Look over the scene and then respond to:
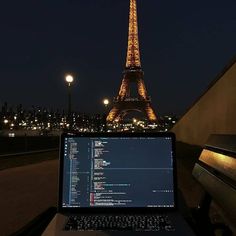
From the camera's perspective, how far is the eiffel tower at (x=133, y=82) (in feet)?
242

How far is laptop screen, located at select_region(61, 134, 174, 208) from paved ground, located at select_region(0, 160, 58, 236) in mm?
3715

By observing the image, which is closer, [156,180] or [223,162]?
[223,162]

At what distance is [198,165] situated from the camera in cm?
390

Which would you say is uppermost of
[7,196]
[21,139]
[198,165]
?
[21,139]

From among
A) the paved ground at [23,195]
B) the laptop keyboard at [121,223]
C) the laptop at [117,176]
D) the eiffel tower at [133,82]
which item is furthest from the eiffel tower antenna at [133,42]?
the laptop keyboard at [121,223]

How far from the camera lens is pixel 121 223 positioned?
2.87m

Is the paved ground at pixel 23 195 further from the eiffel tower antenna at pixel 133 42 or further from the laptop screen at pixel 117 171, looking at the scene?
the eiffel tower antenna at pixel 133 42

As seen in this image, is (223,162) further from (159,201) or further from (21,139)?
(21,139)

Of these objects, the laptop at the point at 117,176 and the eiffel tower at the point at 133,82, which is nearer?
the laptop at the point at 117,176

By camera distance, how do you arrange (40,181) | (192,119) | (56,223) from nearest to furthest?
(56,223), (40,181), (192,119)

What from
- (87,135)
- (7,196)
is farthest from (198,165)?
(7,196)

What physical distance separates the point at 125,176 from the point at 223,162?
2.40ft

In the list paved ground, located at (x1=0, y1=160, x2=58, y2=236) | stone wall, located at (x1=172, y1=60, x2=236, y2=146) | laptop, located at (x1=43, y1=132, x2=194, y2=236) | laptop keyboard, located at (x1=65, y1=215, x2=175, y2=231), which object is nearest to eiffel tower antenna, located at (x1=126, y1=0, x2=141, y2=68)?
stone wall, located at (x1=172, y1=60, x2=236, y2=146)

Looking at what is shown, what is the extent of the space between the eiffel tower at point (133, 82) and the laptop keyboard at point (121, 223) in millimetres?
68177
